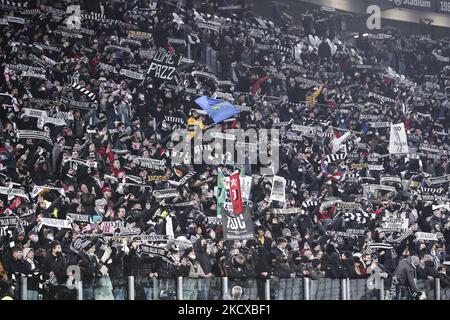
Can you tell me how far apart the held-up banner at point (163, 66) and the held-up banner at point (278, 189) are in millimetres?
3381

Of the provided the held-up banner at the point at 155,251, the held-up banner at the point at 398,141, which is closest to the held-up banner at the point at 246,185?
the held-up banner at the point at 155,251

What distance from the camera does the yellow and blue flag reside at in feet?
69.5

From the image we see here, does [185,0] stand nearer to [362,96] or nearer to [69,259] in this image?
[362,96]

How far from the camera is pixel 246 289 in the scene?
15.5m

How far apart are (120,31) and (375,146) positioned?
23.1ft

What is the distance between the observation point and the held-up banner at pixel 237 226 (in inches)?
704

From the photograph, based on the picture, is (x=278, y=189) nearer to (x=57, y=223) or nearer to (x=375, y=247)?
(x=375, y=247)

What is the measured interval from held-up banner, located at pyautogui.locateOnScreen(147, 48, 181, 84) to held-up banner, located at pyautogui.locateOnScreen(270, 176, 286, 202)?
338 cm

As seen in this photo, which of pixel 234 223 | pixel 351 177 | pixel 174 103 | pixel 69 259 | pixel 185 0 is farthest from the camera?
pixel 185 0

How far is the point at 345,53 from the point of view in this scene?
1105 inches

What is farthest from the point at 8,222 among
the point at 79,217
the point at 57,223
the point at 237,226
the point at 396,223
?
the point at 396,223

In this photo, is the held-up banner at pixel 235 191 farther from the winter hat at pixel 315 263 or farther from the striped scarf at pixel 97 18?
the striped scarf at pixel 97 18
